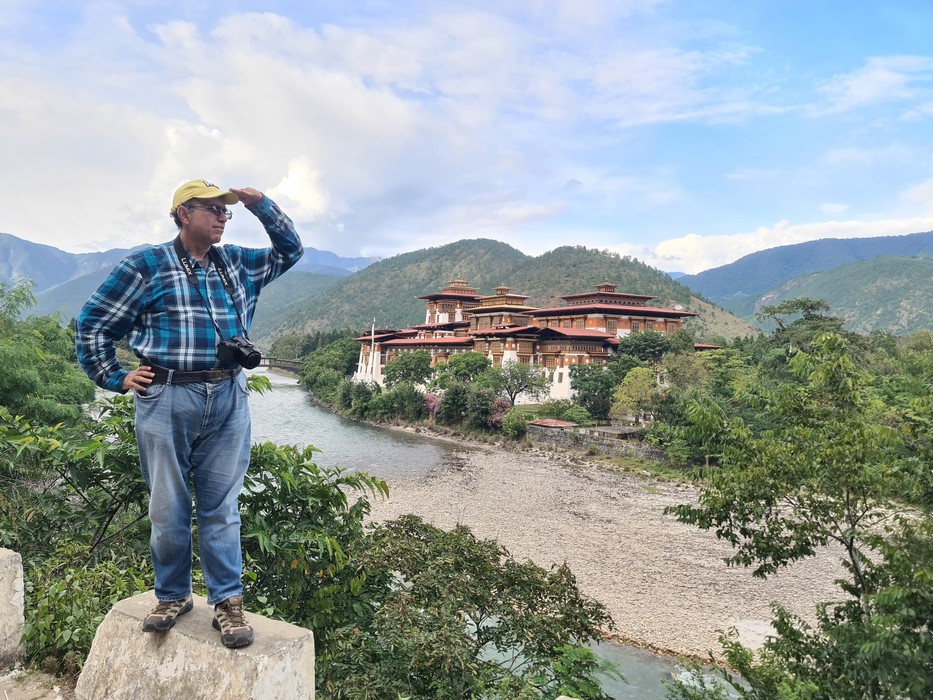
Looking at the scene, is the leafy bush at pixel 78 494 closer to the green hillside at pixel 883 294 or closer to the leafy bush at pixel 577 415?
the leafy bush at pixel 577 415

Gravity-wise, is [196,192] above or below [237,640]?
above

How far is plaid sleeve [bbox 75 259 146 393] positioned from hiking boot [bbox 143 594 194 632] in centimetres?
73

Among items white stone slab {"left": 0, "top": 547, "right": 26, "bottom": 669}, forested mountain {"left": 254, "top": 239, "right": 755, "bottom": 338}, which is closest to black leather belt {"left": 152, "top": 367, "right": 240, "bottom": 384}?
white stone slab {"left": 0, "top": 547, "right": 26, "bottom": 669}

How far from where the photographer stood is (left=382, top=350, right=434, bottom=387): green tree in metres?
36.9

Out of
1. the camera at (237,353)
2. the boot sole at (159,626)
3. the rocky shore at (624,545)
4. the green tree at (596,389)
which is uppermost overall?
the camera at (237,353)

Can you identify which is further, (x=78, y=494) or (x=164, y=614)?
(x=78, y=494)

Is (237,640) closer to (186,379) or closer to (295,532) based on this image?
(186,379)

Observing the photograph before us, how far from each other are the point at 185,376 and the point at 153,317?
22 cm

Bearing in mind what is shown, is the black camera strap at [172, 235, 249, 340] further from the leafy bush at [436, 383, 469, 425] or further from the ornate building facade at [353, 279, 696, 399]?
the ornate building facade at [353, 279, 696, 399]

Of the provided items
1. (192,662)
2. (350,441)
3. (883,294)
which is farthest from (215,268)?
(883,294)

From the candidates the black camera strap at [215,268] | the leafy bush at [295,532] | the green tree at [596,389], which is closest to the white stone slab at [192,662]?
the black camera strap at [215,268]

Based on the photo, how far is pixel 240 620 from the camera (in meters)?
1.90

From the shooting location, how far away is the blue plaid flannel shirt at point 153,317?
6.15 ft

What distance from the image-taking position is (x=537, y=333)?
33781 millimetres
